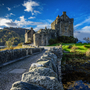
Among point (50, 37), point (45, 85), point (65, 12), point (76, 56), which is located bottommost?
point (76, 56)

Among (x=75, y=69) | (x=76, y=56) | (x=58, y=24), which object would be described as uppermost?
(x=58, y=24)

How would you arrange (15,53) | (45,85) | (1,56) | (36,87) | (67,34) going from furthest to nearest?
(67,34) < (15,53) < (1,56) < (45,85) < (36,87)

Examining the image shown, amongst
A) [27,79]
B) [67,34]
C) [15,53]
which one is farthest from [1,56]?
[67,34]

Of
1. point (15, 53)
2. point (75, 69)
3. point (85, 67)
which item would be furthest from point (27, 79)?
point (85, 67)

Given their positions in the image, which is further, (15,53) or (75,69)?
(75,69)

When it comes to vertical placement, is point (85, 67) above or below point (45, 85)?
below

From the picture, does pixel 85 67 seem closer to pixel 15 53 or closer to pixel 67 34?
pixel 15 53

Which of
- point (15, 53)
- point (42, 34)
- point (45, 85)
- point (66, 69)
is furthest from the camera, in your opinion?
point (42, 34)

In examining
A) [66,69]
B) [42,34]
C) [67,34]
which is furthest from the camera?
[67,34]

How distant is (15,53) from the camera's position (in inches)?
285

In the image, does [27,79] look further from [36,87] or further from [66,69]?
[66,69]

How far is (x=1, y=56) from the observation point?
554 centimetres

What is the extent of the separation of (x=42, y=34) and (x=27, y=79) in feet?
113

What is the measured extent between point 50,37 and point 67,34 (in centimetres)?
1448
